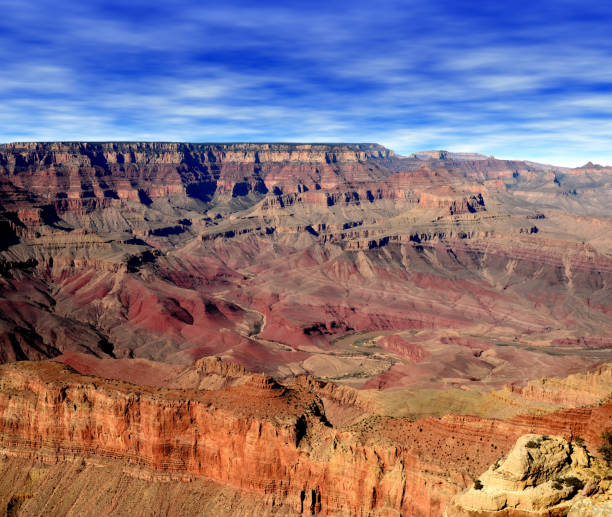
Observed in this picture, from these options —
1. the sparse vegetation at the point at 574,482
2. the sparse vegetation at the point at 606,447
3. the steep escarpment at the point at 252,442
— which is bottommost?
the steep escarpment at the point at 252,442

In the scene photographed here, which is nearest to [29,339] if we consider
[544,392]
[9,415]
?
[9,415]

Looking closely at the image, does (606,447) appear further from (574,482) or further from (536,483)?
(536,483)

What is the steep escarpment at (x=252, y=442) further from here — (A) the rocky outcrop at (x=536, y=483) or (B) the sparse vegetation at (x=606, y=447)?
(A) the rocky outcrop at (x=536, y=483)

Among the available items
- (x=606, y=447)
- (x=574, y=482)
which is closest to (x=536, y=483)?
(x=574, y=482)

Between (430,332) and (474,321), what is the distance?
81.0 feet

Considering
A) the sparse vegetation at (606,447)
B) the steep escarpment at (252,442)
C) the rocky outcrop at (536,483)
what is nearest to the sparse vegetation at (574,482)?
the rocky outcrop at (536,483)

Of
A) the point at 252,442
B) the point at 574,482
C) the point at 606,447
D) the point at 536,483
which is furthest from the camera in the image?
the point at 252,442

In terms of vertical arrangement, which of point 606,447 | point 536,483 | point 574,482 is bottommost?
point 606,447

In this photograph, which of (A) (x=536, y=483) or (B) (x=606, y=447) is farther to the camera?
(B) (x=606, y=447)

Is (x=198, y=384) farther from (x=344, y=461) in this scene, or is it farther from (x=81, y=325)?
(x=81, y=325)

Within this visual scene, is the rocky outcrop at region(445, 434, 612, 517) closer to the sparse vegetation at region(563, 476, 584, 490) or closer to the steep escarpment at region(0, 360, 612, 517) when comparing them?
the sparse vegetation at region(563, 476, 584, 490)

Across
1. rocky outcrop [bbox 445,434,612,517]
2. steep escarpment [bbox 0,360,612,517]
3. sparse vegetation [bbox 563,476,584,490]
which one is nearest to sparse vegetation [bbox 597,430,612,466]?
steep escarpment [bbox 0,360,612,517]

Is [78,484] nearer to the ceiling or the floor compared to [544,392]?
nearer to the floor

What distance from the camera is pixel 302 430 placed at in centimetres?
5938
